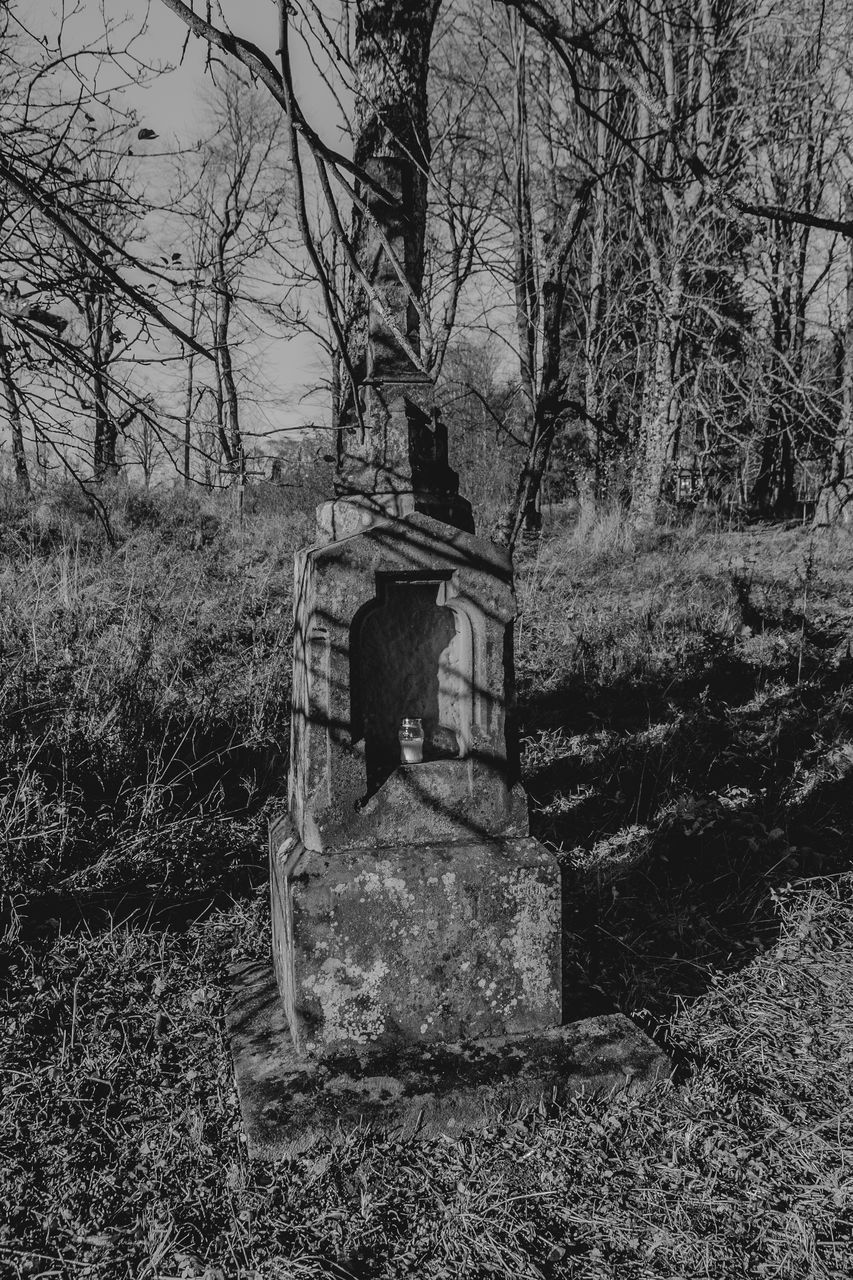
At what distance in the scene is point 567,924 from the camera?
3.57 metres

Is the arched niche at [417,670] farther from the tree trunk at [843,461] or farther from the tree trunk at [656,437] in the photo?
the tree trunk at [843,461]

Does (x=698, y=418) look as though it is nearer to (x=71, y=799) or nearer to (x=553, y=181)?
(x=553, y=181)

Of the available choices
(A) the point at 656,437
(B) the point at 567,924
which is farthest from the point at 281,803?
(A) the point at 656,437

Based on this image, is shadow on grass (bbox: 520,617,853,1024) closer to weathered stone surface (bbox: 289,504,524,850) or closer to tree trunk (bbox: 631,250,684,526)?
weathered stone surface (bbox: 289,504,524,850)

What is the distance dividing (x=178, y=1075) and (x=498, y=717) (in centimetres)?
151

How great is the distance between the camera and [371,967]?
98.0 inches

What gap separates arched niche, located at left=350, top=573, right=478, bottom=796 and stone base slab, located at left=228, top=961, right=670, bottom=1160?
81cm

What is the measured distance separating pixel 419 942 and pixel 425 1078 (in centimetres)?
37

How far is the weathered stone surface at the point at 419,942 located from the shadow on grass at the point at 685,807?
1.06 feet

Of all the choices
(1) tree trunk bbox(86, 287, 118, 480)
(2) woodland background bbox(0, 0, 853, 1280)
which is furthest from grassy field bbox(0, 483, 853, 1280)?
(1) tree trunk bbox(86, 287, 118, 480)

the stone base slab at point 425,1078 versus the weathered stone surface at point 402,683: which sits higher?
the weathered stone surface at point 402,683

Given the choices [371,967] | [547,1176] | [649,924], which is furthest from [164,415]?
[649,924]

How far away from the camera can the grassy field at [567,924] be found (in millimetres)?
2029

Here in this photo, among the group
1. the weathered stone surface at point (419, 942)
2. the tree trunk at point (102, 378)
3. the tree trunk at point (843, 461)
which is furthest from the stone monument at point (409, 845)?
the tree trunk at point (843, 461)
